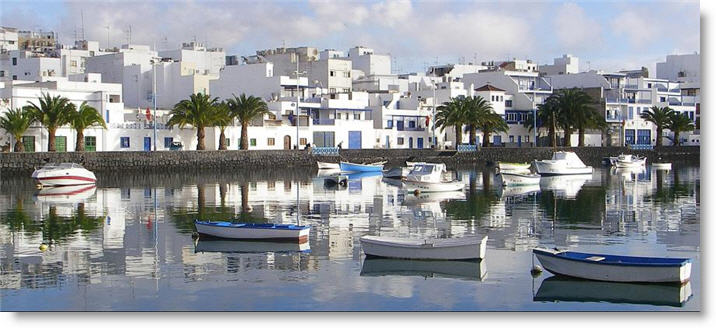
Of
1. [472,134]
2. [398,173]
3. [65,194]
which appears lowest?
[65,194]

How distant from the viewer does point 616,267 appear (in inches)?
765

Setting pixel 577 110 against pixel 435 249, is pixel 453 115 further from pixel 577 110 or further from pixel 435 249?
→ pixel 435 249

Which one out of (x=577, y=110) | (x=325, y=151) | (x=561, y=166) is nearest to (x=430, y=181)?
(x=561, y=166)

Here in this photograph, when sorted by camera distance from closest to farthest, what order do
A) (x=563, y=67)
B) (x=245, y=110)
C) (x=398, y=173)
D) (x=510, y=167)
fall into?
1. (x=510, y=167)
2. (x=398, y=173)
3. (x=245, y=110)
4. (x=563, y=67)

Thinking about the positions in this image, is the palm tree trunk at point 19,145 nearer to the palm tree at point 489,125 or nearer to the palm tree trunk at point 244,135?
the palm tree trunk at point 244,135

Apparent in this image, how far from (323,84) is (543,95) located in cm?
2499

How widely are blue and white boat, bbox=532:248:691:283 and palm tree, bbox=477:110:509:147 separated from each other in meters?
68.8

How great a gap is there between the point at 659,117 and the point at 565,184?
167 feet

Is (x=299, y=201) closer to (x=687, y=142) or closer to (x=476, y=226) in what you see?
(x=476, y=226)

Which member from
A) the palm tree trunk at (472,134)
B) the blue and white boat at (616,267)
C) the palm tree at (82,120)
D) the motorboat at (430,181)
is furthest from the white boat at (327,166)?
the blue and white boat at (616,267)

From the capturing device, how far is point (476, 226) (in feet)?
103

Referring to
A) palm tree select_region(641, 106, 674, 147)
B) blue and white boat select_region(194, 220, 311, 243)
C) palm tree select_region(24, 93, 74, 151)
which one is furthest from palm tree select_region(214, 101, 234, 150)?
palm tree select_region(641, 106, 674, 147)

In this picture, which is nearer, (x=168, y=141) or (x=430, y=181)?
(x=430, y=181)

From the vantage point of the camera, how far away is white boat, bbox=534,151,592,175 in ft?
224
